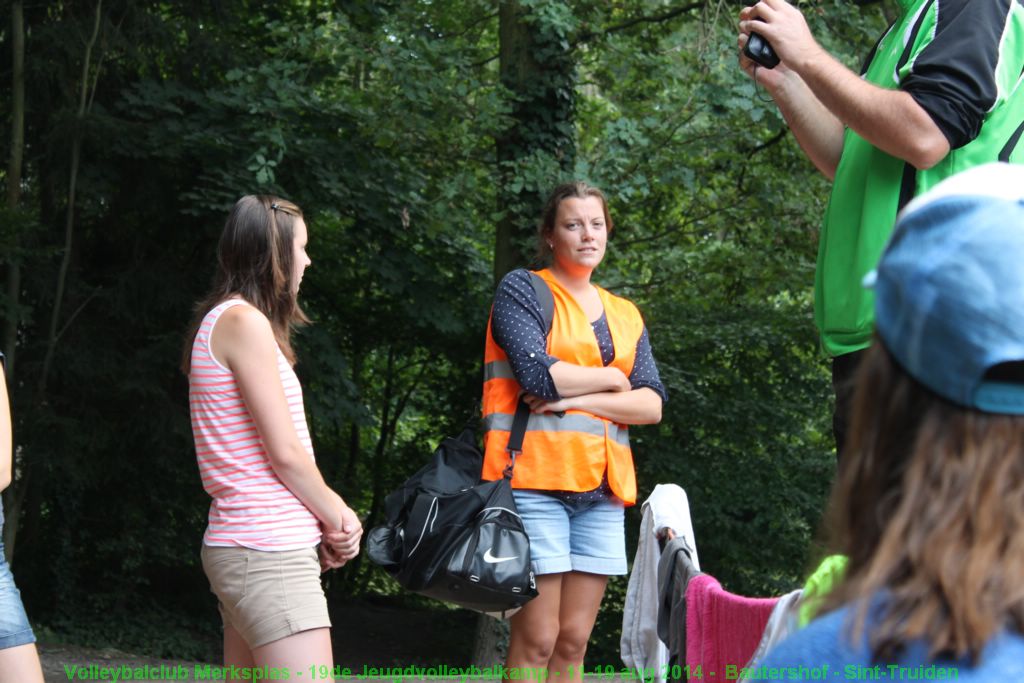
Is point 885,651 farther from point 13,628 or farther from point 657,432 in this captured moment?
point 657,432

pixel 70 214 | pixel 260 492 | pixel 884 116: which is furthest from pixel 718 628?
pixel 70 214

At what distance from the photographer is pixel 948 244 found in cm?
94

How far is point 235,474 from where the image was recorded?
277 cm

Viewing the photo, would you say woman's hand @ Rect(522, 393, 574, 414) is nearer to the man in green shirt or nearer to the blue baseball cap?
the man in green shirt

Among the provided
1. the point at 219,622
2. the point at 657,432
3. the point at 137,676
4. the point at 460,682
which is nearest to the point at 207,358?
the point at 460,682

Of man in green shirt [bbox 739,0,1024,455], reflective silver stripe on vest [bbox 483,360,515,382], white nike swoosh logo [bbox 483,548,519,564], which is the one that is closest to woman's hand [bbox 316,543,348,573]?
white nike swoosh logo [bbox 483,548,519,564]

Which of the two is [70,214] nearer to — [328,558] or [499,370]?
[499,370]

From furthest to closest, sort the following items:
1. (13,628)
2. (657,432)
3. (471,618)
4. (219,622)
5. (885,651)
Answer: (471,618)
(219,622)
(657,432)
(13,628)
(885,651)

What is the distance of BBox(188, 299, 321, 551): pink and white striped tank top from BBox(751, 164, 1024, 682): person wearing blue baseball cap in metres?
1.90

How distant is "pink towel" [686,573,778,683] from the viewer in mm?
2096

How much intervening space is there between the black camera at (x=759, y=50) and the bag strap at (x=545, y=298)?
1.47 metres

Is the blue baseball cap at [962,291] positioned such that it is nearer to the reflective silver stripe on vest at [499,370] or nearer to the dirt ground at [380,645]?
the reflective silver stripe on vest at [499,370]

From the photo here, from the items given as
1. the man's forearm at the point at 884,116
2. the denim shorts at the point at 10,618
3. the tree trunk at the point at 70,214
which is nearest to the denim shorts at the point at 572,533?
the denim shorts at the point at 10,618

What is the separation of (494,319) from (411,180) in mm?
4188
